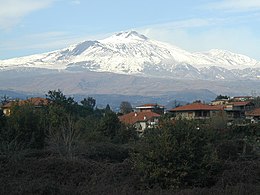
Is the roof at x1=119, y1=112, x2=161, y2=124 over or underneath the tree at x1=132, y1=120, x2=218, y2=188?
underneath

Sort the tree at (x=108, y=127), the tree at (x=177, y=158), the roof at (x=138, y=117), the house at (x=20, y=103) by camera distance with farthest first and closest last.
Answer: the roof at (x=138, y=117) < the tree at (x=108, y=127) < the house at (x=20, y=103) < the tree at (x=177, y=158)

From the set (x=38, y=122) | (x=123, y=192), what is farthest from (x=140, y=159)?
(x=38, y=122)

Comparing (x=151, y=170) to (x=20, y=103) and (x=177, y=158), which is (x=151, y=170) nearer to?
(x=177, y=158)

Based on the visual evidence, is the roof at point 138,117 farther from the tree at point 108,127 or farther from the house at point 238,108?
the tree at point 108,127

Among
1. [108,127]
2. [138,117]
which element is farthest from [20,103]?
[138,117]

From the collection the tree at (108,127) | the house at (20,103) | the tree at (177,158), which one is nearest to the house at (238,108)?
the house at (20,103)

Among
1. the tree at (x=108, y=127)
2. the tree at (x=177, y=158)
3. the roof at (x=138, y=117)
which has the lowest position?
Result: the roof at (x=138, y=117)

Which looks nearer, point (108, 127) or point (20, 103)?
point (20, 103)

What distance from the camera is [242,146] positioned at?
29469mm

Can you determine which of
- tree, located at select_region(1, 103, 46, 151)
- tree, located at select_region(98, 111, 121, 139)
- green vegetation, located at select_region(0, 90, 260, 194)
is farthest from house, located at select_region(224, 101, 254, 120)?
green vegetation, located at select_region(0, 90, 260, 194)

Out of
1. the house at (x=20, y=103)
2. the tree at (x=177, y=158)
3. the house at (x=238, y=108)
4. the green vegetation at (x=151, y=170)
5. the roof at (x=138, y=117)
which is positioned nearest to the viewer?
the green vegetation at (x=151, y=170)

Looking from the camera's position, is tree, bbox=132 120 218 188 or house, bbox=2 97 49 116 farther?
house, bbox=2 97 49 116

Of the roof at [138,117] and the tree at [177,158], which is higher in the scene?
the tree at [177,158]

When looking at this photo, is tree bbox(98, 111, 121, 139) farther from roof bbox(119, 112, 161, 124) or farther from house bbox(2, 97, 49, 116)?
roof bbox(119, 112, 161, 124)
